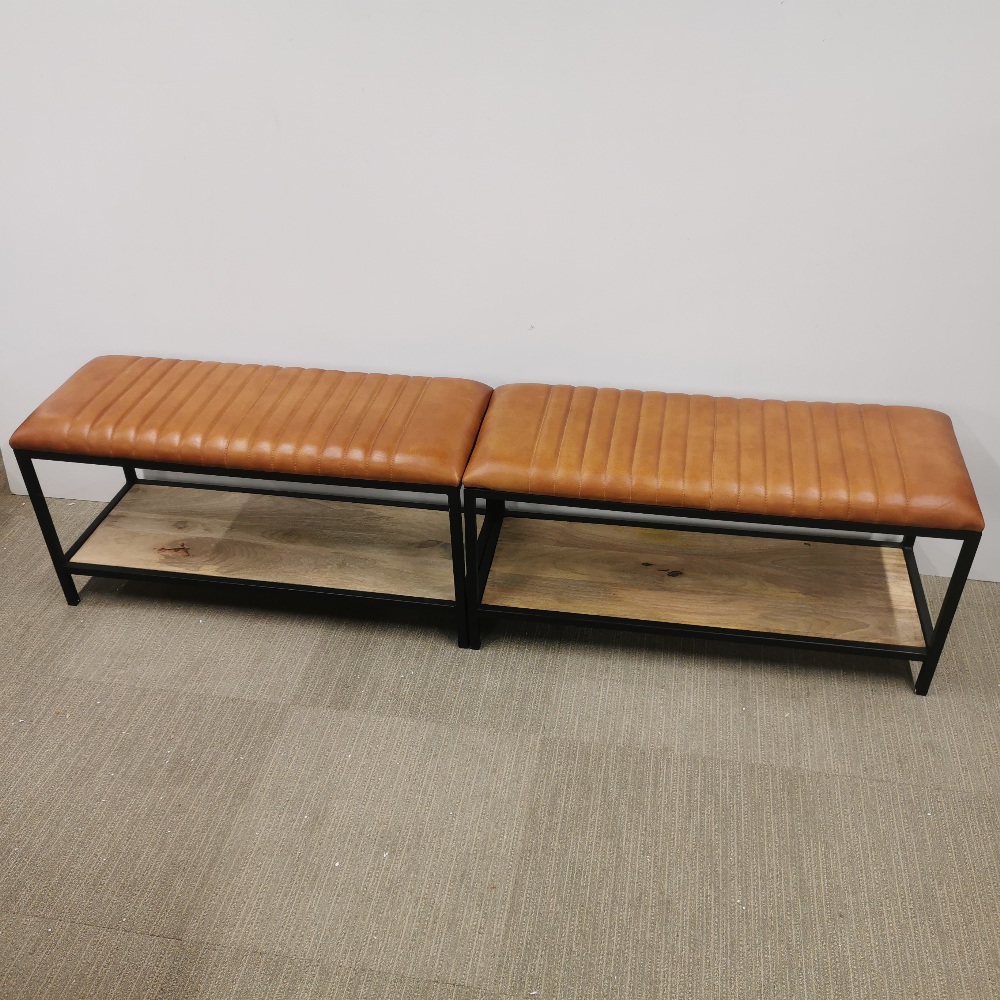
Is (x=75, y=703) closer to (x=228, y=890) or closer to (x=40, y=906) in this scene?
(x=40, y=906)

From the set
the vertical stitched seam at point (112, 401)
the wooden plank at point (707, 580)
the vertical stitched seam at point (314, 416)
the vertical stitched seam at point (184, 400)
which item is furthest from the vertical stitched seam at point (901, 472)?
the vertical stitched seam at point (112, 401)

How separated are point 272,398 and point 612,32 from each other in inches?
39.5

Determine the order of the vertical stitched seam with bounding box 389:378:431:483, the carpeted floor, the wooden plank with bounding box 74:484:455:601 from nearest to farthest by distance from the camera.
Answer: the carpeted floor → the vertical stitched seam with bounding box 389:378:431:483 → the wooden plank with bounding box 74:484:455:601

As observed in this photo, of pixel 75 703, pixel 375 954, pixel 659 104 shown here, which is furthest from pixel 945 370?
pixel 75 703

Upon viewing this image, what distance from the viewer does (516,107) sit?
1802 mm

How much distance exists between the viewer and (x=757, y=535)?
7.18 feet

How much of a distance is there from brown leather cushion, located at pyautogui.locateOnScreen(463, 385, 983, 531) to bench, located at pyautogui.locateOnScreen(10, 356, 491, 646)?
5.8 inches

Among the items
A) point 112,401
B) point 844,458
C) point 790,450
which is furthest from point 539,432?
point 112,401

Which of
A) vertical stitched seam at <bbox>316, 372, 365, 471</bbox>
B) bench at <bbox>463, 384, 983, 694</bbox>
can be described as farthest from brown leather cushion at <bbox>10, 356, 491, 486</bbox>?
bench at <bbox>463, 384, 983, 694</bbox>

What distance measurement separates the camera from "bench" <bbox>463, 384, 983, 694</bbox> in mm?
1705

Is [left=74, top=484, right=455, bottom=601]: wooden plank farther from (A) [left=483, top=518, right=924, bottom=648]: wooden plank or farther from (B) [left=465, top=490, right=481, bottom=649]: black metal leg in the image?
(A) [left=483, top=518, right=924, bottom=648]: wooden plank

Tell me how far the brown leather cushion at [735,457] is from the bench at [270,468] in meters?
0.15

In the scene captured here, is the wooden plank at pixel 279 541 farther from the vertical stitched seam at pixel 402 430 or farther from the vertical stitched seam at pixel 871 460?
the vertical stitched seam at pixel 871 460

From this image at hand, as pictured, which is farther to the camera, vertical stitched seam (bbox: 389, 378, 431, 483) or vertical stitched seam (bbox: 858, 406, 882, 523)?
vertical stitched seam (bbox: 389, 378, 431, 483)
